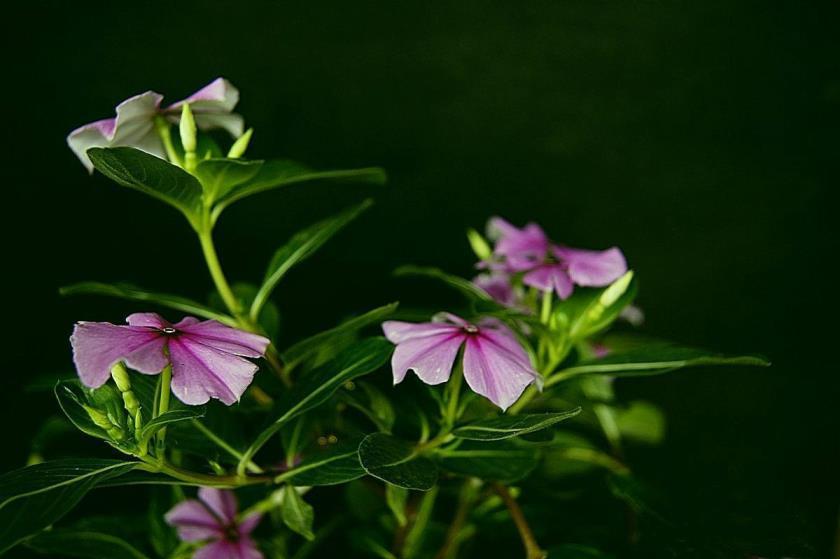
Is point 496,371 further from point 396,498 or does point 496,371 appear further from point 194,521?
point 194,521

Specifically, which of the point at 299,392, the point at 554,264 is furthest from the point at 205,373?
the point at 554,264

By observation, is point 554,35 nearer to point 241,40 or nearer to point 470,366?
point 241,40

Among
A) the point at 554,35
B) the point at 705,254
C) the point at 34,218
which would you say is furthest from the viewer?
the point at 705,254

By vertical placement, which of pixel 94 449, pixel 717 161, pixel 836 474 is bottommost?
pixel 836 474

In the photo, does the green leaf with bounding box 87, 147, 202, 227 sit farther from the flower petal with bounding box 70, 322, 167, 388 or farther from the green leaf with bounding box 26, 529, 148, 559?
the green leaf with bounding box 26, 529, 148, 559

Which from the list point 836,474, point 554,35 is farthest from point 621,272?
point 836,474

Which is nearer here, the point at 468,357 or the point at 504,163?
the point at 468,357

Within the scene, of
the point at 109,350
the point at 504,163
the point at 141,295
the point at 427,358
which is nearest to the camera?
the point at 109,350
